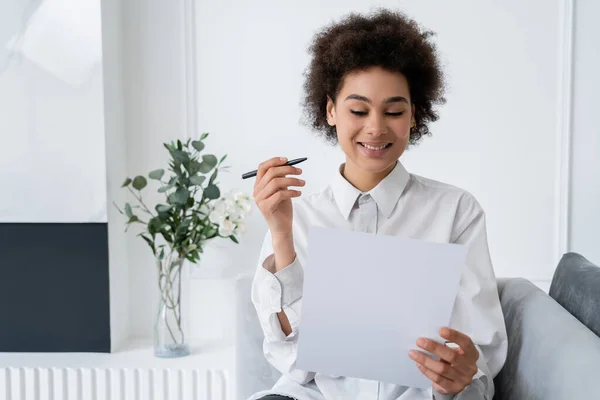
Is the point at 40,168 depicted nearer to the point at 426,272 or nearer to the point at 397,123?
the point at 397,123

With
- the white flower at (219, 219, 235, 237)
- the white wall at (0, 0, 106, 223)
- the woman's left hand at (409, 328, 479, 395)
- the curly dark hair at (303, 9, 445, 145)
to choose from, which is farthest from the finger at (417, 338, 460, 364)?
the white wall at (0, 0, 106, 223)

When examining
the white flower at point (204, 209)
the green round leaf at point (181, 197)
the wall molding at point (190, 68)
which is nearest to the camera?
the green round leaf at point (181, 197)

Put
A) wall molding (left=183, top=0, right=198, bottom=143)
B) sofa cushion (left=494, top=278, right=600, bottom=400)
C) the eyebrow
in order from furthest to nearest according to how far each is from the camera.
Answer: wall molding (left=183, top=0, right=198, bottom=143) → the eyebrow → sofa cushion (left=494, top=278, right=600, bottom=400)

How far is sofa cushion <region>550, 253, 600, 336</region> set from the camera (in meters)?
1.41

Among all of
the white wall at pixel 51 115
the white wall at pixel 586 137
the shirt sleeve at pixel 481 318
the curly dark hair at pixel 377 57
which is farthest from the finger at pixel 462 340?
the white wall at pixel 51 115

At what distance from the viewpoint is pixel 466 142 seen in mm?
2631

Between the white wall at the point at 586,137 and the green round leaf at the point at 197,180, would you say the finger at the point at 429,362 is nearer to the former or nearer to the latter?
the green round leaf at the point at 197,180

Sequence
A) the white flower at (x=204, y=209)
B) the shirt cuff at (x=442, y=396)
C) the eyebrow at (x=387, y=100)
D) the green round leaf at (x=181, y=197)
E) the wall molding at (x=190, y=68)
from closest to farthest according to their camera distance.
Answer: the shirt cuff at (x=442, y=396)
the eyebrow at (x=387, y=100)
the green round leaf at (x=181, y=197)
the white flower at (x=204, y=209)
the wall molding at (x=190, y=68)

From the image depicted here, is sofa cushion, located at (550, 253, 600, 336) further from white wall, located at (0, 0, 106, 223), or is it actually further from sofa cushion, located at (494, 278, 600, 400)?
white wall, located at (0, 0, 106, 223)

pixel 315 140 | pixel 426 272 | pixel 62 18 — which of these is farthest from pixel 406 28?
pixel 62 18

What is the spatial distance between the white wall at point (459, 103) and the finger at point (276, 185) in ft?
4.36

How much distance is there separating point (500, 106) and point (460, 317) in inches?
55.6

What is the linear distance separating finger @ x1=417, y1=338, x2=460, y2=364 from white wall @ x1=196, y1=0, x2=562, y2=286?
1508 millimetres

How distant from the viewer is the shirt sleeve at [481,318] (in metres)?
1.35
